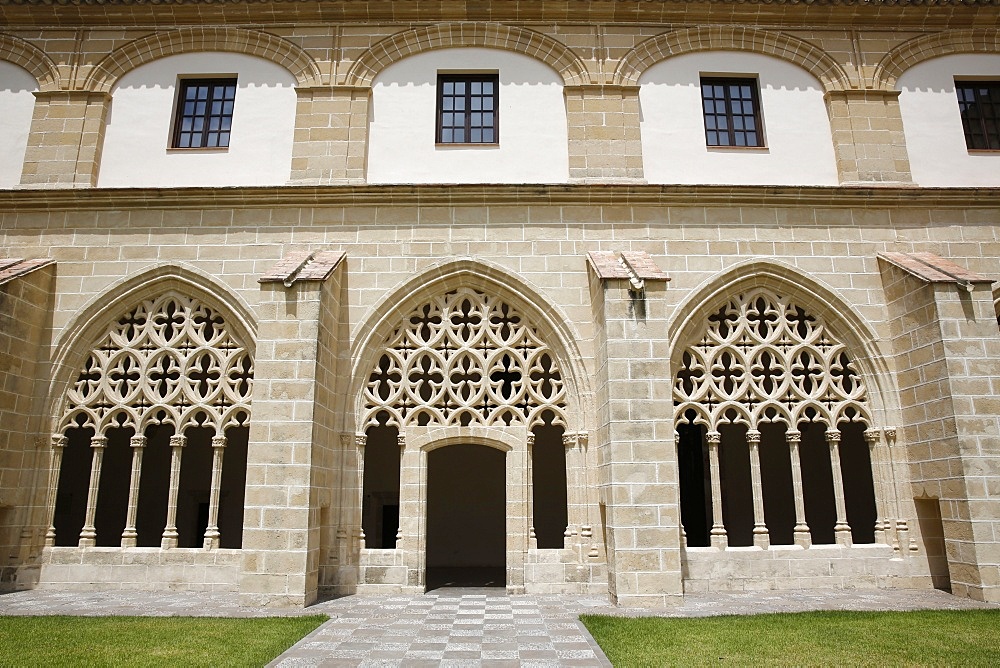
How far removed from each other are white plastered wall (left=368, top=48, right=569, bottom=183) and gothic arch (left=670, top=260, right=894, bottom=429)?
2968mm

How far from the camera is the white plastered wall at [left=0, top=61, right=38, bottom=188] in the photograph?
10.5 meters

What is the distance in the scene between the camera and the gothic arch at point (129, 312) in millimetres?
9695

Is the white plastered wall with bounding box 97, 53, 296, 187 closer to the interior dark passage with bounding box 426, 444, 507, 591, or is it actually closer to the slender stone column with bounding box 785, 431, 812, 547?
the interior dark passage with bounding box 426, 444, 507, 591

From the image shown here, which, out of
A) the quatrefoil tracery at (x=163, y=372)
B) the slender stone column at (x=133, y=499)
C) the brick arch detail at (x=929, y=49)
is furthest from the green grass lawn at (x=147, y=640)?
the brick arch detail at (x=929, y=49)

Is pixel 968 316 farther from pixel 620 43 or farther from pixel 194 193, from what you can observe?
pixel 194 193

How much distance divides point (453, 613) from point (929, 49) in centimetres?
1116

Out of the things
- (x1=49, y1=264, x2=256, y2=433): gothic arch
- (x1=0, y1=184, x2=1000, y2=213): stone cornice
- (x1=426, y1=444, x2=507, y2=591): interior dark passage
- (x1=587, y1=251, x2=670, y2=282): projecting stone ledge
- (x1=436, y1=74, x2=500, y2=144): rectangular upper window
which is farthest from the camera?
(x1=426, y1=444, x2=507, y2=591): interior dark passage

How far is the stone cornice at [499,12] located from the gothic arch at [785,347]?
4.27 m

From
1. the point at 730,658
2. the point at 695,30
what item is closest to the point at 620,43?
the point at 695,30

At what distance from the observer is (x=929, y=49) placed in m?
11.0

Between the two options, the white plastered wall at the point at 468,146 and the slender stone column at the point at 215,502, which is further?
the white plastered wall at the point at 468,146

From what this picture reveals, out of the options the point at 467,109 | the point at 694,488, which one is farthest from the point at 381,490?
the point at 467,109

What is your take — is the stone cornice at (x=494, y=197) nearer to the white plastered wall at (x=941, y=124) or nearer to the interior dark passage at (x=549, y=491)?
the white plastered wall at (x=941, y=124)

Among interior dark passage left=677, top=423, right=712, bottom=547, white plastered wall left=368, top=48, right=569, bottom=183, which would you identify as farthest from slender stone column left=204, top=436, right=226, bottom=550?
interior dark passage left=677, top=423, right=712, bottom=547
